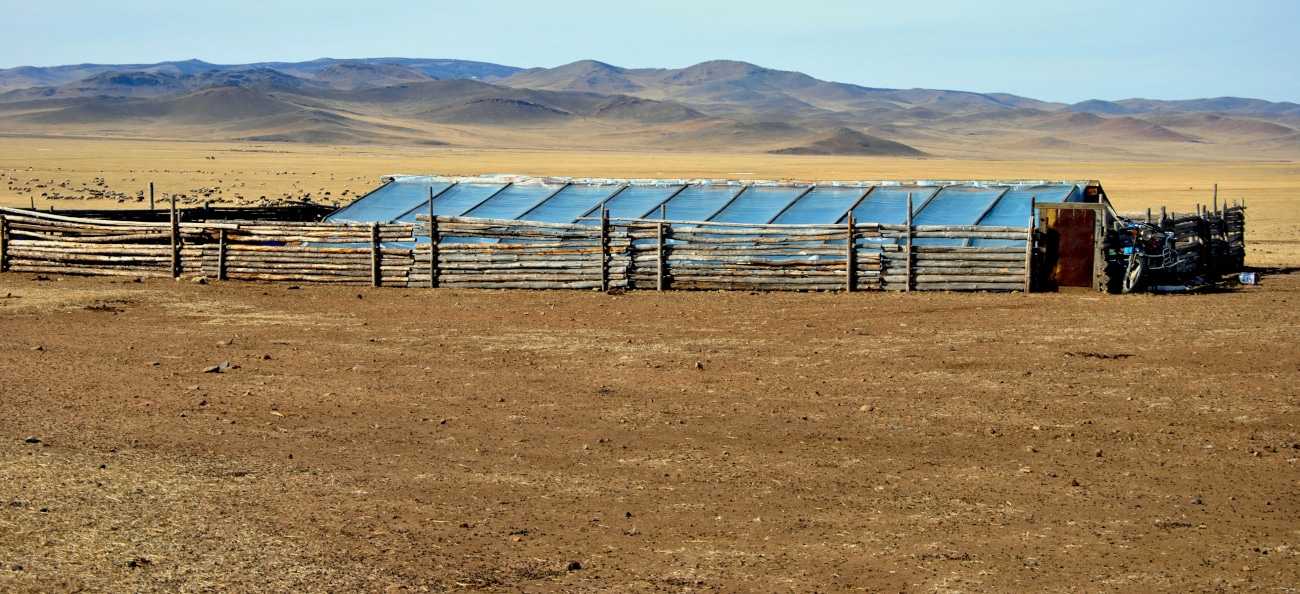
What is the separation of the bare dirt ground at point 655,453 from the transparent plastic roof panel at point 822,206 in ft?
18.7

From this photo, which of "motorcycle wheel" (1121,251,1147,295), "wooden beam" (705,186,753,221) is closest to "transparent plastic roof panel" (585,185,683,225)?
"wooden beam" (705,186,753,221)

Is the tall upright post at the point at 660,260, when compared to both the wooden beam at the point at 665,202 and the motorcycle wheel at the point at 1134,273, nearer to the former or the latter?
the wooden beam at the point at 665,202

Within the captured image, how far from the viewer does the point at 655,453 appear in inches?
382

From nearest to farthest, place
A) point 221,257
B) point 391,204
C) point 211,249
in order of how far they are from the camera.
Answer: point 221,257
point 211,249
point 391,204

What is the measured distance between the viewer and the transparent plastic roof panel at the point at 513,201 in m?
24.2

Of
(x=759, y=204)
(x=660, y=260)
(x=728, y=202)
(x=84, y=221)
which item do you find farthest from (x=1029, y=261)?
(x=84, y=221)

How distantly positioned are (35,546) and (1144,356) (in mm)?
11064

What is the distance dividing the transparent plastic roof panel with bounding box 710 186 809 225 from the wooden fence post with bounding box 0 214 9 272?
12.9 metres

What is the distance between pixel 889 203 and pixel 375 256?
9322mm

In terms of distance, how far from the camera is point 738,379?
1261 centimetres

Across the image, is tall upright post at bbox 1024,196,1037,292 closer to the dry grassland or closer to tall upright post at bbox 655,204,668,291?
tall upright post at bbox 655,204,668,291

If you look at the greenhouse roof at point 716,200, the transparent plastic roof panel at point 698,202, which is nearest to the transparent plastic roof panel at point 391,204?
the greenhouse roof at point 716,200

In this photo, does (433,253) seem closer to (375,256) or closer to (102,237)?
(375,256)

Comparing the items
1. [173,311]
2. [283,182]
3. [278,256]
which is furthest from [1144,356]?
[283,182]
